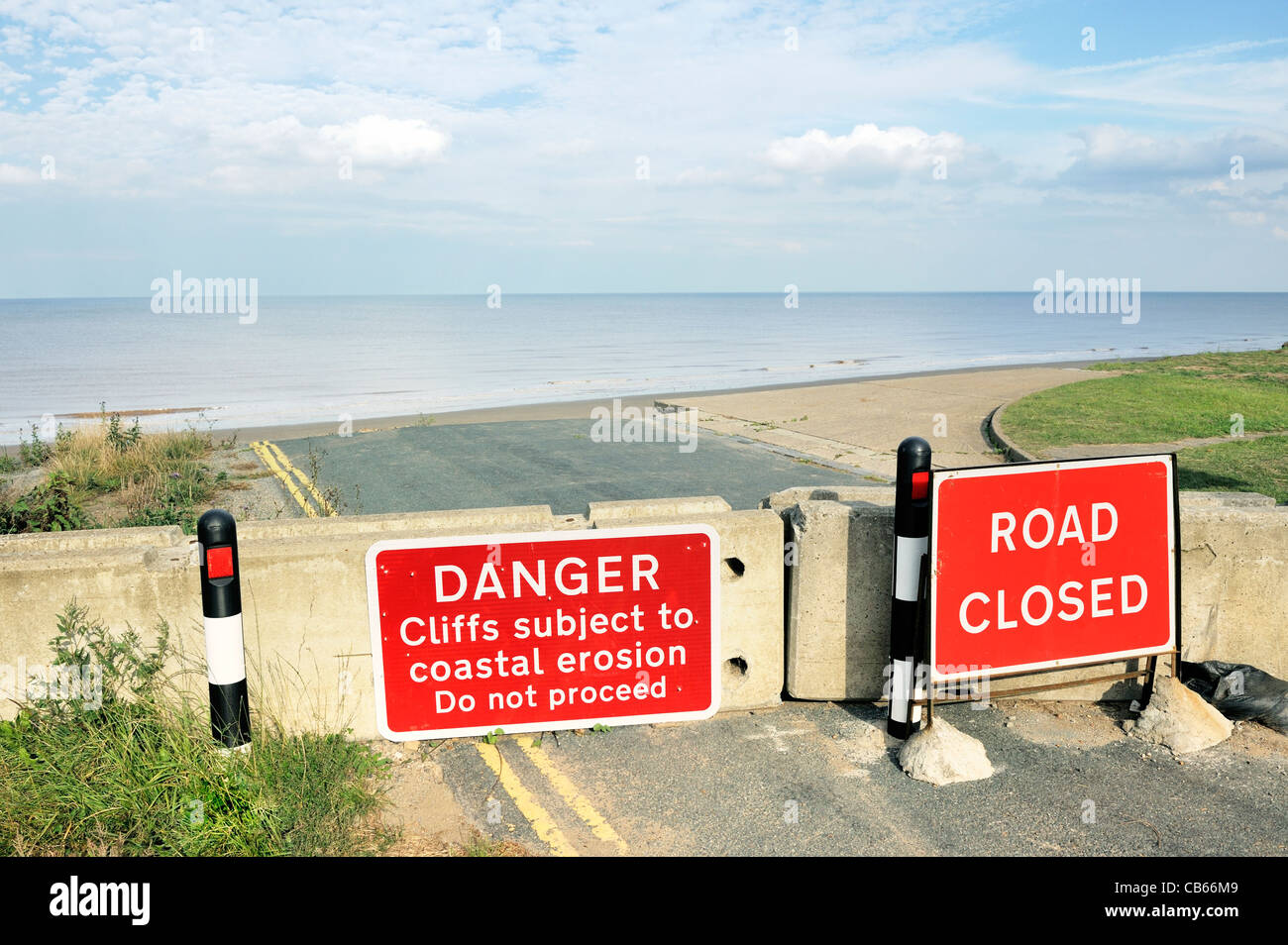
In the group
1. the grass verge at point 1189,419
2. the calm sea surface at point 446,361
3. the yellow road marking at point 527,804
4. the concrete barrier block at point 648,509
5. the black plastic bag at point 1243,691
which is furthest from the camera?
the calm sea surface at point 446,361

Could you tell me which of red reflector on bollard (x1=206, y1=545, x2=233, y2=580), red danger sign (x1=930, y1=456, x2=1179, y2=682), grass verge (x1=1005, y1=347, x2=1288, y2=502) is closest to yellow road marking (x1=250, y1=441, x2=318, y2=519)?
red reflector on bollard (x1=206, y1=545, x2=233, y2=580)

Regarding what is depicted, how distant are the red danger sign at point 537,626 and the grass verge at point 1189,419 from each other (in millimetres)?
8707

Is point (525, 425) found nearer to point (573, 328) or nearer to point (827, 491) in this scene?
point (827, 491)

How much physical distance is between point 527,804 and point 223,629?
164 cm

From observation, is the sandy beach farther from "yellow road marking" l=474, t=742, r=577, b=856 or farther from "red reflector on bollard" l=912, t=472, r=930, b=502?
"yellow road marking" l=474, t=742, r=577, b=856

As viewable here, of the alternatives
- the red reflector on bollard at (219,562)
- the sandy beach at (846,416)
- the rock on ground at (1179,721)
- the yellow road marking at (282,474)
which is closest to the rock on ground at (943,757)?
the rock on ground at (1179,721)

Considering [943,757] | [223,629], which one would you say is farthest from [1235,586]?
[223,629]

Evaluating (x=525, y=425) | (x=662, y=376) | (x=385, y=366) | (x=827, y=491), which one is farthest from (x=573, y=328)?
(x=827, y=491)

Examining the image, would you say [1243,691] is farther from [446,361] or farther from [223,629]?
[446,361]

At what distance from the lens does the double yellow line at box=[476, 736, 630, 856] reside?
4.26 metres

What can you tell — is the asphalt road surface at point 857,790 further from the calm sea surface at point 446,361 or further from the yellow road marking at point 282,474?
the calm sea surface at point 446,361

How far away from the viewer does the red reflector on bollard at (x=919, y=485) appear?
4.89 meters
